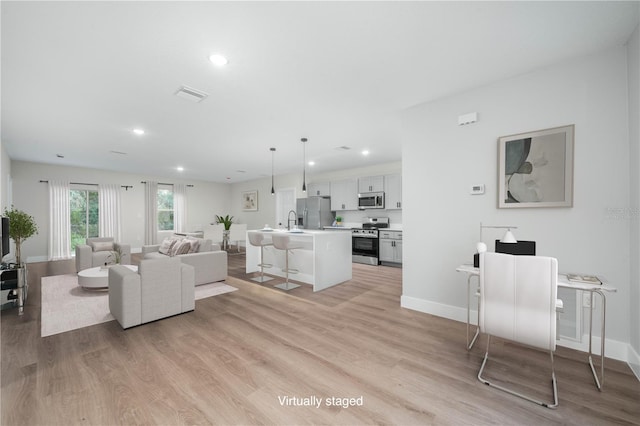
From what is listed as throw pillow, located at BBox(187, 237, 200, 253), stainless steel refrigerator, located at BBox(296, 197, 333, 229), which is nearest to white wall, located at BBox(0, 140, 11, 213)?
throw pillow, located at BBox(187, 237, 200, 253)

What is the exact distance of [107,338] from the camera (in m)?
2.56

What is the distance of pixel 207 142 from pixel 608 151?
5.32 metres

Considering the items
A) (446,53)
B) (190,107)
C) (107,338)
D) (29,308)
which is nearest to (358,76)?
(446,53)

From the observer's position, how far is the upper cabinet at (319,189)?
7.96 m

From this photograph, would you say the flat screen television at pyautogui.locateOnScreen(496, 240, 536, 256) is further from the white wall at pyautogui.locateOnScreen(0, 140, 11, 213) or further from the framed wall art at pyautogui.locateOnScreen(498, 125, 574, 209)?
the white wall at pyautogui.locateOnScreen(0, 140, 11, 213)

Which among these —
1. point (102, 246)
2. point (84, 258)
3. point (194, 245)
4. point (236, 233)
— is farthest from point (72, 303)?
point (236, 233)

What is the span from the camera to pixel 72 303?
138 inches

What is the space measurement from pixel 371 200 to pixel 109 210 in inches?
304

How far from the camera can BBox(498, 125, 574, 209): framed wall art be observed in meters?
2.38

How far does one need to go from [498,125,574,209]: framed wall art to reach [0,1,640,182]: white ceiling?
0.68 m

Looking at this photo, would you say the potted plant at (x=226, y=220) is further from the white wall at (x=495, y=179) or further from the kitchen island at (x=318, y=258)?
the white wall at (x=495, y=179)

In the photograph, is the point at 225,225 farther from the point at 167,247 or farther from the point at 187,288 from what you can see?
the point at 187,288

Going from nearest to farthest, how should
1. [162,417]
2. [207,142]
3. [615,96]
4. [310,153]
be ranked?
[162,417]
[615,96]
[207,142]
[310,153]

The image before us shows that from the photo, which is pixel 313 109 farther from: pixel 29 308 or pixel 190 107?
pixel 29 308
